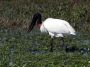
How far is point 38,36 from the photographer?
56.4ft

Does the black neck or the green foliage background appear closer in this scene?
the black neck

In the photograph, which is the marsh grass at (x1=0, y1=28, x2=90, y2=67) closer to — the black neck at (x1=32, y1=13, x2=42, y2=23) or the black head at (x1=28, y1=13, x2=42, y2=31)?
the black head at (x1=28, y1=13, x2=42, y2=31)

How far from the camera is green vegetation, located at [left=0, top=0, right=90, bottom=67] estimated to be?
11545 mm

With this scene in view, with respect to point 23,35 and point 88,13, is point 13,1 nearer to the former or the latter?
point 88,13

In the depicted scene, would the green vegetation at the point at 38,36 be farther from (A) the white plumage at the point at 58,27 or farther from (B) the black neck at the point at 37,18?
(B) the black neck at the point at 37,18

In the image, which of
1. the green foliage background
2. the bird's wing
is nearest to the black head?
the bird's wing

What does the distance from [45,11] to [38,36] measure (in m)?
7.32

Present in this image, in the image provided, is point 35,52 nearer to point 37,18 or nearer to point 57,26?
point 57,26

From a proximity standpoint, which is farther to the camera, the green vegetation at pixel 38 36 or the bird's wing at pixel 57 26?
the bird's wing at pixel 57 26

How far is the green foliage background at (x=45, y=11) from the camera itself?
20.9 meters

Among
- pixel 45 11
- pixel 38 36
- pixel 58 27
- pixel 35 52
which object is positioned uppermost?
pixel 45 11

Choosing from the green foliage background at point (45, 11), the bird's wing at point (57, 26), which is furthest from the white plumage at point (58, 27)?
the green foliage background at point (45, 11)

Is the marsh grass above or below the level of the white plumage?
below

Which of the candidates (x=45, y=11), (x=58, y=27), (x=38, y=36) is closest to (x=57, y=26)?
(x=58, y=27)
